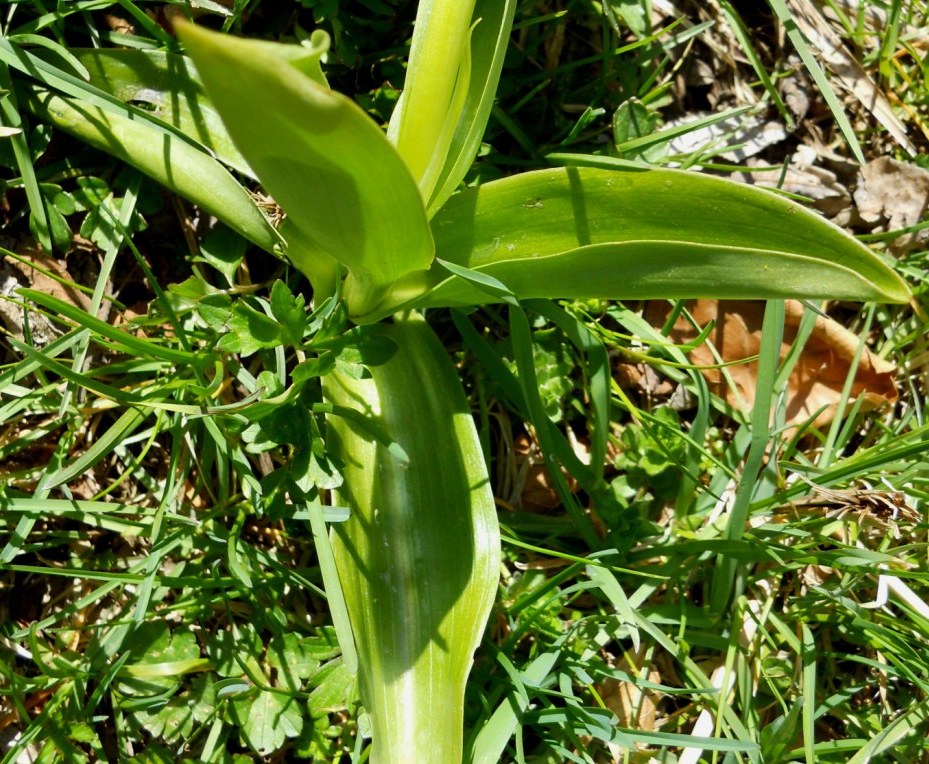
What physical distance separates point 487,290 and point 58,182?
80 cm

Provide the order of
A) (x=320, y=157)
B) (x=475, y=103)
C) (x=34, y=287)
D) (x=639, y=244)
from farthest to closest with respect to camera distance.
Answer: (x=34, y=287) < (x=475, y=103) < (x=639, y=244) < (x=320, y=157)

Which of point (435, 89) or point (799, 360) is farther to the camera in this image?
point (799, 360)

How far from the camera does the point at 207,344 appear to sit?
1270mm

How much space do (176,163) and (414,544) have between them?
2.11 ft

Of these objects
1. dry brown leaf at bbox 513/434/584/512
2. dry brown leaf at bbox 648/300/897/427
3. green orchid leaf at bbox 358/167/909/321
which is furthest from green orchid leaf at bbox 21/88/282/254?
dry brown leaf at bbox 648/300/897/427

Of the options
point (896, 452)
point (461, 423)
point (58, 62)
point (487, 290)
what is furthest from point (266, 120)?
point (896, 452)

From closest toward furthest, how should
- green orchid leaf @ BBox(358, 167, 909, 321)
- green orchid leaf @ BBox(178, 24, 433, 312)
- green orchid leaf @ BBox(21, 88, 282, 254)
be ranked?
green orchid leaf @ BBox(178, 24, 433, 312) < green orchid leaf @ BBox(358, 167, 909, 321) < green orchid leaf @ BBox(21, 88, 282, 254)

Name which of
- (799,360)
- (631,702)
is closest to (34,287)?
(631,702)

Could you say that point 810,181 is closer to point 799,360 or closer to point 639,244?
point 799,360

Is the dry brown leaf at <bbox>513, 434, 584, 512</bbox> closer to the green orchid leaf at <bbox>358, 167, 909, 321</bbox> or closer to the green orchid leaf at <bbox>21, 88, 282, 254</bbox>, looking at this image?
the green orchid leaf at <bbox>358, 167, 909, 321</bbox>

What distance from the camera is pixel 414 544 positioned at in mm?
1192

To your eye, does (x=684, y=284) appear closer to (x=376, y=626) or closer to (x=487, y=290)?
(x=487, y=290)

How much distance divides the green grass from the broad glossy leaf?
76mm

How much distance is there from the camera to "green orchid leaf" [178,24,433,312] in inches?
26.1
